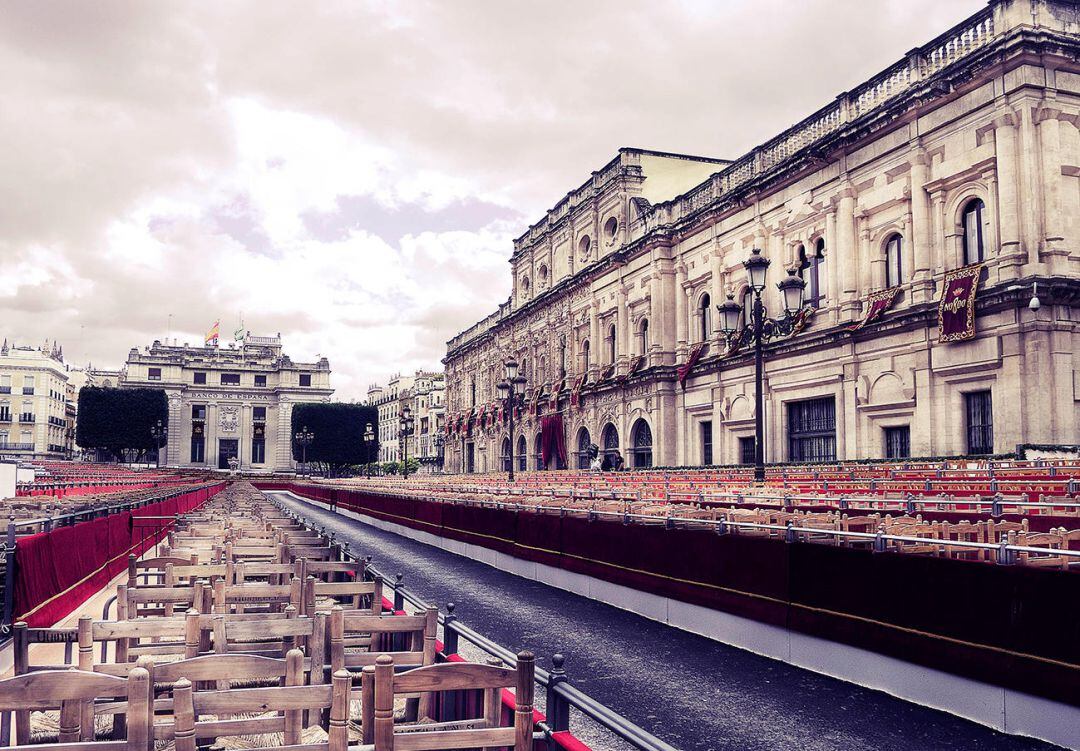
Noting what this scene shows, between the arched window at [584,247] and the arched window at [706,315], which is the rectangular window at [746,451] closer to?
the arched window at [706,315]

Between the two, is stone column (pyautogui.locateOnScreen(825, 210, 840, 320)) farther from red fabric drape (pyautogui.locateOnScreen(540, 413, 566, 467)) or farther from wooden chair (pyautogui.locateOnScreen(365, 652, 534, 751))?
wooden chair (pyautogui.locateOnScreen(365, 652, 534, 751))

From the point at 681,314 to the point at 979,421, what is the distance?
20.8 m

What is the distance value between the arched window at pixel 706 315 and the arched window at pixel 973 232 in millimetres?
16799

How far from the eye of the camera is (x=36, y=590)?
34.0ft

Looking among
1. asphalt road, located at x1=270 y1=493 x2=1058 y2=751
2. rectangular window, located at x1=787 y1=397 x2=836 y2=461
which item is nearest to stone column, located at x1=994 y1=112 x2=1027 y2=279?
rectangular window, located at x1=787 y1=397 x2=836 y2=461

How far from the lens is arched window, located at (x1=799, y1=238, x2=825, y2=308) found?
36281mm

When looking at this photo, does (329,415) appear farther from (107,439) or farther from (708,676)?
(708,676)

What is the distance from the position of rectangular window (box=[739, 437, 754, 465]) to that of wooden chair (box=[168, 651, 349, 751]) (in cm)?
3727

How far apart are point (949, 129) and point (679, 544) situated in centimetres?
2314

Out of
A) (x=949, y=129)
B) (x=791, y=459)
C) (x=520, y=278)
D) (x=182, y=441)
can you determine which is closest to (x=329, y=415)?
(x=182, y=441)

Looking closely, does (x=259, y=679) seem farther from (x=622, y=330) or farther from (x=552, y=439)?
(x=552, y=439)

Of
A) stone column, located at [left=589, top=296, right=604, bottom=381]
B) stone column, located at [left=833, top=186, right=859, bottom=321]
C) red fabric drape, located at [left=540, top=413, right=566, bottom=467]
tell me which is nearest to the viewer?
stone column, located at [left=833, top=186, right=859, bottom=321]

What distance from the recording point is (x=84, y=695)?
12.0 feet

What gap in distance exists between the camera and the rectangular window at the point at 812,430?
34.8 meters
